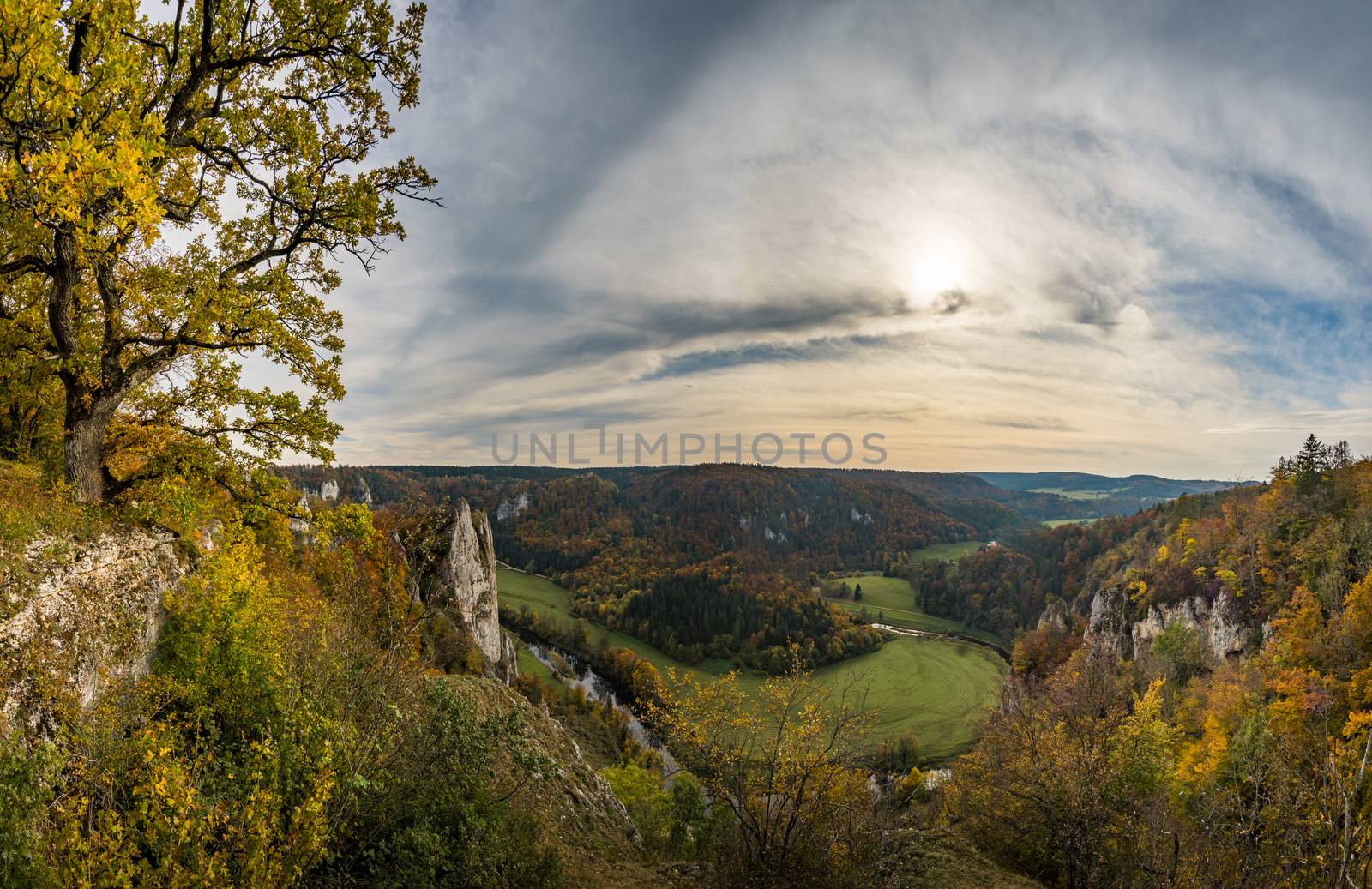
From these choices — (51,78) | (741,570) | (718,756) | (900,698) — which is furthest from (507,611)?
(51,78)

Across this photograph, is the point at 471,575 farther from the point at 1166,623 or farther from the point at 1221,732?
the point at 1166,623

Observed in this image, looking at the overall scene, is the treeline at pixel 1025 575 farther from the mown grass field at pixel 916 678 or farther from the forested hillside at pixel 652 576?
the forested hillside at pixel 652 576

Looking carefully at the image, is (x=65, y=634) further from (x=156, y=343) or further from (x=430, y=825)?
(x=430, y=825)

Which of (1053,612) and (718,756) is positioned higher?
(718,756)

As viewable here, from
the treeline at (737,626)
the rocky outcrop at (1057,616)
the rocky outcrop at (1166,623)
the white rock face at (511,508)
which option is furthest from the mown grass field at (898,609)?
the white rock face at (511,508)

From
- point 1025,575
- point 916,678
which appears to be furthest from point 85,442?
point 1025,575

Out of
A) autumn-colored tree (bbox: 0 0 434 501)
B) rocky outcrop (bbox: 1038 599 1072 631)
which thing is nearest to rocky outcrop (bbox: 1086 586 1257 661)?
rocky outcrop (bbox: 1038 599 1072 631)
